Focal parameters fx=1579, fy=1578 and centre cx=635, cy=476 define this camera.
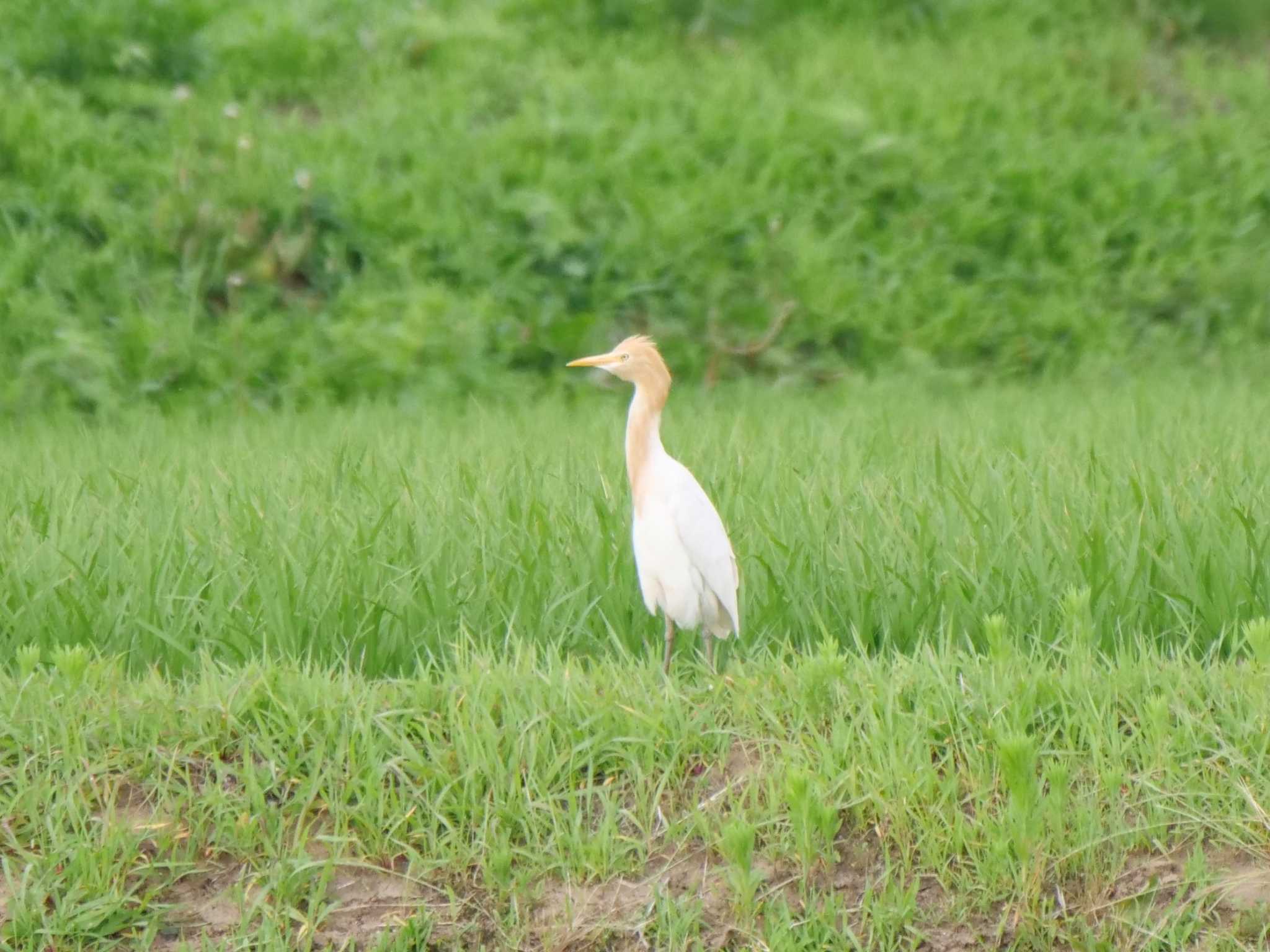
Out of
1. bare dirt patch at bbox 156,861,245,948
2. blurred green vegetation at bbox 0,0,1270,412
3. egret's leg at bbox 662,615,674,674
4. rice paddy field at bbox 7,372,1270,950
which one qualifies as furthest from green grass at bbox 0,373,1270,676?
blurred green vegetation at bbox 0,0,1270,412

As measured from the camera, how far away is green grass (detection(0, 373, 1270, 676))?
3916 mm

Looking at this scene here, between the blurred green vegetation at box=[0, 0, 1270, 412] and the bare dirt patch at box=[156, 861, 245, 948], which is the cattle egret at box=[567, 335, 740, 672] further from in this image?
the blurred green vegetation at box=[0, 0, 1270, 412]

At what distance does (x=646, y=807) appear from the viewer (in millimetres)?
3254

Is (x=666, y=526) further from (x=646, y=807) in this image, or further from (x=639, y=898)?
(x=639, y=898)

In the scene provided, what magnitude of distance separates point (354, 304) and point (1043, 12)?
19.4 feet

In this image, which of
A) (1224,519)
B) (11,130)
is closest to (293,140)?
(11,130)

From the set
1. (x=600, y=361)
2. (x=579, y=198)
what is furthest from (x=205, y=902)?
(x=579, y=198)

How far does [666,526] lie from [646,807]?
0.65 m

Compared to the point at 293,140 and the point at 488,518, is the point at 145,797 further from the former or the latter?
the point at 293,140

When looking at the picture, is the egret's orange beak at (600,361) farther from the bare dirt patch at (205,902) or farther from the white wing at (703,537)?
the bare dirt patch at (205,902)

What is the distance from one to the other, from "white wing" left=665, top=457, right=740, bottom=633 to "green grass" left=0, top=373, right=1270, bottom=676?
0.21m

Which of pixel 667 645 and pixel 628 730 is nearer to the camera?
pixel 628 730

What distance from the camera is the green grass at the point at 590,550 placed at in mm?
3916

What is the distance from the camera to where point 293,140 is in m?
9.05
